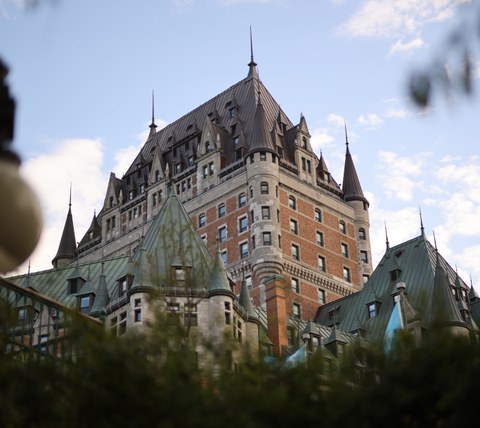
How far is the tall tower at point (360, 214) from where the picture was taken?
86.8 metres

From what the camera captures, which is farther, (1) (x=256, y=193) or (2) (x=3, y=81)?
(1) (x=256, y=193)

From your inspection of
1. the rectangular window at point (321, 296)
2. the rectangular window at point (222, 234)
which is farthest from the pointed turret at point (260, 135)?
the rectangular window at point (321, 296)

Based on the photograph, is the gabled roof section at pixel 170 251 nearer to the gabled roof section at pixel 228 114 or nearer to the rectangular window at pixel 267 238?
the rectangular window at pixel 267 238

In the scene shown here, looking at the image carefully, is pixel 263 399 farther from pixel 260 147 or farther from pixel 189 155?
pixel 189 155

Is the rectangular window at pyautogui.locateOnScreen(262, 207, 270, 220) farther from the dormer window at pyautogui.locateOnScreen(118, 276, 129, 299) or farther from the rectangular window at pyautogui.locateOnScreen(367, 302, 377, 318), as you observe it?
the dormer window at pyautogui.locateOnScreen(118, 276, 129, 299)

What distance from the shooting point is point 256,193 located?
264 ft

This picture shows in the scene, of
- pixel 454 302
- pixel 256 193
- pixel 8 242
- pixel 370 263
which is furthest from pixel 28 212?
pixel 370 263

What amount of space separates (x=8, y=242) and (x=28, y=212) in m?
0.23

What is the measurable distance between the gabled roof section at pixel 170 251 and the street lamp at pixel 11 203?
36.4 m

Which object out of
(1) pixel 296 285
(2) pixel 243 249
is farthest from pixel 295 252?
(2) pixel 243 249

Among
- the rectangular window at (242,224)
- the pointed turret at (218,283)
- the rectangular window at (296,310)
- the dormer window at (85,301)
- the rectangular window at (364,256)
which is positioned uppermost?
the rectangular window at (242,224)

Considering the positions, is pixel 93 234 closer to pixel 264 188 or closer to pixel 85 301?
pixel 264 188

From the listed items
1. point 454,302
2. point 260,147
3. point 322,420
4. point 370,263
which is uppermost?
point 260,147

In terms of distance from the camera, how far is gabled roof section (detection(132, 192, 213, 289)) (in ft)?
152
